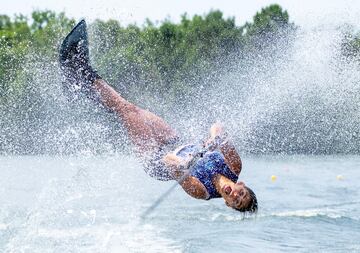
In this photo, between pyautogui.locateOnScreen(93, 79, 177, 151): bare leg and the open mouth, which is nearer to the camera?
the open mouth

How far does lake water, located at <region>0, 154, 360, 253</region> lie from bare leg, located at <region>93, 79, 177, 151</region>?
6.95 feet

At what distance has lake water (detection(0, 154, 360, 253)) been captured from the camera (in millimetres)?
10242

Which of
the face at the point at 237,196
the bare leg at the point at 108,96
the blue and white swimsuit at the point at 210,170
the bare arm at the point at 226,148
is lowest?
Result: the face at the point at 237,196

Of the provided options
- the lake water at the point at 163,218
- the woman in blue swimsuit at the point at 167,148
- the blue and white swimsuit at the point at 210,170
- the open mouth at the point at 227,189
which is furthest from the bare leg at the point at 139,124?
the lake water at the point at 163,218

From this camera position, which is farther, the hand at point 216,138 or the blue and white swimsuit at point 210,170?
the hand at point 216,138

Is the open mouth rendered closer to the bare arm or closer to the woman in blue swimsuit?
the woman in blue swimsuit

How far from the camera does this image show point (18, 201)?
14344 mm

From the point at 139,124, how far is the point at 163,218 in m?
4.92

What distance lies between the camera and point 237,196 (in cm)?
677

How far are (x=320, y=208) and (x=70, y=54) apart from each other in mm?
7841

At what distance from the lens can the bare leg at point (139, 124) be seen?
7906 millimetres

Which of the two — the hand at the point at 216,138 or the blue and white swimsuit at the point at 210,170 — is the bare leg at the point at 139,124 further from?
the blue and white swimsuit at the point at 210,170

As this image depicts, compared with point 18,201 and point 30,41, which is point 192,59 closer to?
point 30,41

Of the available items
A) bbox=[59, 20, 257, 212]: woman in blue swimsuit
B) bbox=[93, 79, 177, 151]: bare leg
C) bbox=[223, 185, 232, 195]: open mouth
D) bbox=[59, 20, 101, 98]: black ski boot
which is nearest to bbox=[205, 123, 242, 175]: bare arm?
bbox=[59, 20, 257, 212]: woman in blue swimsuit
